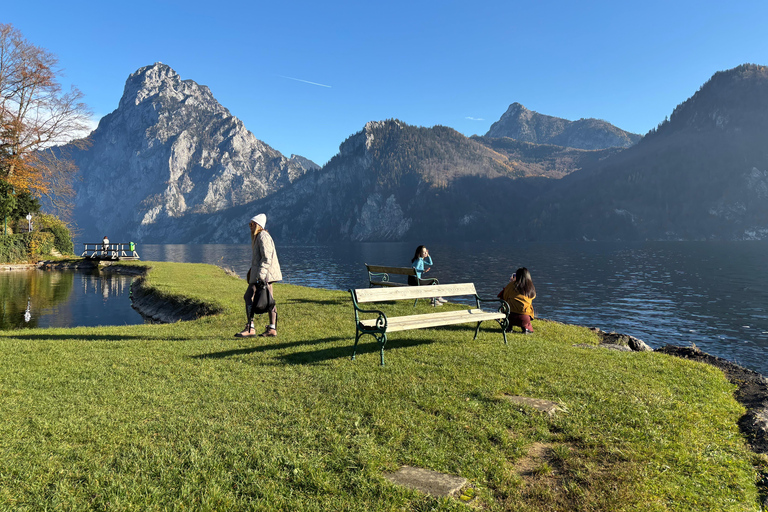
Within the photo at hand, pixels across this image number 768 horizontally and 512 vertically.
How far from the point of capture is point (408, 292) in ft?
30.9

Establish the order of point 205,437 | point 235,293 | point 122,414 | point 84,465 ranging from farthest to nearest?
point 235,293 < point 122,414 < point 205,437 < point 84,465

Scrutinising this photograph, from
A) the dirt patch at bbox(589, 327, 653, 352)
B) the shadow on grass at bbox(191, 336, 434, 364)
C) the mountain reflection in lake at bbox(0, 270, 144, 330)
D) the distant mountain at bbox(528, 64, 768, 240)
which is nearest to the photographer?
the shadow on grass at bbox(191, 336, 434, 364)

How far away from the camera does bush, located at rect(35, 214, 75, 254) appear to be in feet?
153

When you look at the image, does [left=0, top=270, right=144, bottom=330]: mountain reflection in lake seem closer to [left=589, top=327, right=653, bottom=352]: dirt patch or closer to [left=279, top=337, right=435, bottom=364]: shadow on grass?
[left=279, top=337, right=435, bottom=364]: shadow on grass

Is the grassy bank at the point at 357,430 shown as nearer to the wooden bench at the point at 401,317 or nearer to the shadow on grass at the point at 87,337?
the wooden bench at the point at 401,317

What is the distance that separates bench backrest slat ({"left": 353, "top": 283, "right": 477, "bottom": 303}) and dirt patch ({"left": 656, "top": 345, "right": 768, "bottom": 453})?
5359 mm

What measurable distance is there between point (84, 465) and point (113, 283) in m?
32.1

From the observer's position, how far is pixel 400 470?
409cm

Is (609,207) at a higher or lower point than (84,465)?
higher

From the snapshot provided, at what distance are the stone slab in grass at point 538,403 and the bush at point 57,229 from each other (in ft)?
193

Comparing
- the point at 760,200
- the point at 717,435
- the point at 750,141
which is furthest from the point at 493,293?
the point at 750,141

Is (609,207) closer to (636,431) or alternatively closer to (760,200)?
(760,200)

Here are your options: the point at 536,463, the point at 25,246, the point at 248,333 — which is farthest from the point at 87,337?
the point at 25,246

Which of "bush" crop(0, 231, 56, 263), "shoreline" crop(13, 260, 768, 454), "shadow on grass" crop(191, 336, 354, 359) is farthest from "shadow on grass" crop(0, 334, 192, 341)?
"bush" crop(0, 231, 56, 263)
